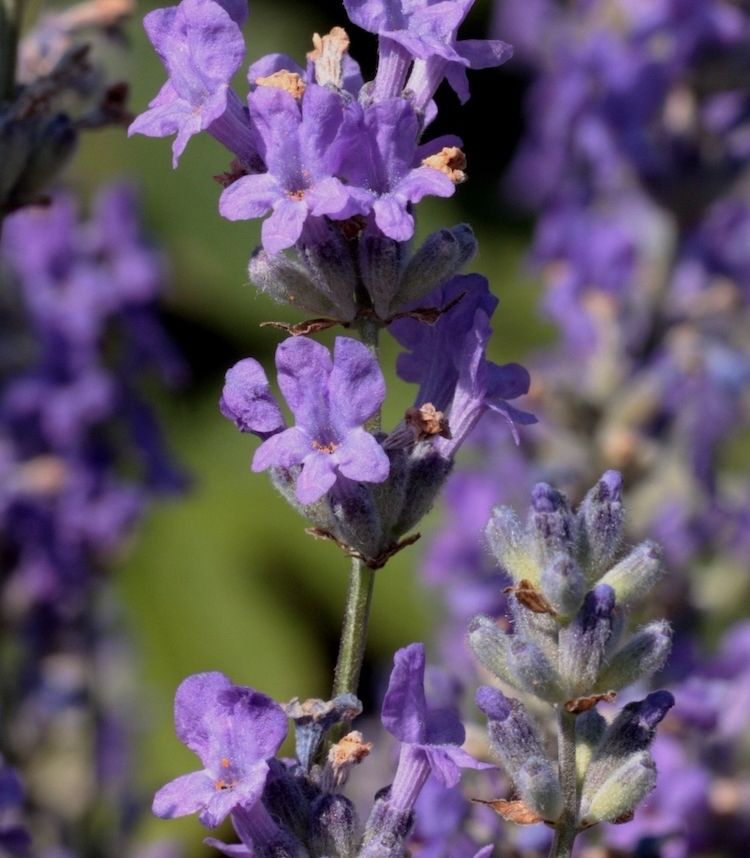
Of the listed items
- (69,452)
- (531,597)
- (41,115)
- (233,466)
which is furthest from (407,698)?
(233,466)

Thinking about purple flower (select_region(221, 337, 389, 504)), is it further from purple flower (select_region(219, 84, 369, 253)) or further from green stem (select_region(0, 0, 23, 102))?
green stem (select_region(0, 0, 23, 102))

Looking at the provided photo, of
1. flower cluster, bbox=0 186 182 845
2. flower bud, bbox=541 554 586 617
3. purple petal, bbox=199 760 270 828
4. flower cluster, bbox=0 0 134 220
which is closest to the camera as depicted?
purple petal, bbox=199 760 270 828

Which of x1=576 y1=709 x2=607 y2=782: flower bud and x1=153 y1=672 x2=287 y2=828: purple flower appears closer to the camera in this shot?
x1=153 y1=672 x2=287 y2=828: purple flower

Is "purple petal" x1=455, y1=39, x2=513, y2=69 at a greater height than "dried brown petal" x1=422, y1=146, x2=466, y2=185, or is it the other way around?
"purple petal" x1=455, y1=39, x2=513, y2=69

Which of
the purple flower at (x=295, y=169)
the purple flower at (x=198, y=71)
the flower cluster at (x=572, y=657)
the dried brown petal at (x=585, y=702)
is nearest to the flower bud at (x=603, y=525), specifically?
the flower cluster at (x=572, y=657)

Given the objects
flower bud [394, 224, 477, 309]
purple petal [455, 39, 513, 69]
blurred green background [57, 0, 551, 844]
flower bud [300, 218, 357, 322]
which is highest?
purple petal [455, 39, 513, 69]

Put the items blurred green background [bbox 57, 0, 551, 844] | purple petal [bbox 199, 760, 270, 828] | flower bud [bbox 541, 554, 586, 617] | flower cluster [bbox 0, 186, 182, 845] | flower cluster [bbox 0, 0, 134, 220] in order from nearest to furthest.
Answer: purple petal [bbox 199, 760, 270, 828], flower bud [bbox 541, 554, 586, 617], flower cluster [bbox 0, 0, 134, 220], flower cluster [bbox 0, 186, 182, 845], blurred green background [bbox 57, 0, 551, 844]

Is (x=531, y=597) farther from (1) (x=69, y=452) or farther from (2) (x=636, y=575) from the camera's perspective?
(1) (x=69, y=452)

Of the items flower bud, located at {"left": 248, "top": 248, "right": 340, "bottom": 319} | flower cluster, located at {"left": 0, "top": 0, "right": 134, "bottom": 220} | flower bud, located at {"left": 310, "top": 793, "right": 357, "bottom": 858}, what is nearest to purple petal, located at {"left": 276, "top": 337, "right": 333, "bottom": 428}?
flower bud, located at {"left": 248, "top": 248, "right": 340, "bottom": 319}
